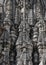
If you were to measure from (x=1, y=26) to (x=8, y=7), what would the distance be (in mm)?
945

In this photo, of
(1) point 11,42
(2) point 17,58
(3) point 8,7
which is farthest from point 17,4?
(2) point 17,58

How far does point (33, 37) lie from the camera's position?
8.53 metres

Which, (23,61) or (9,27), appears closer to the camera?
(23,61)

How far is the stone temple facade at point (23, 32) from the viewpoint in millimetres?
8164

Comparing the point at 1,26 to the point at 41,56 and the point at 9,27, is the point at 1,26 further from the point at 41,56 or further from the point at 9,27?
the point at 41,56

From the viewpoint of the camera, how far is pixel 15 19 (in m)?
8.98

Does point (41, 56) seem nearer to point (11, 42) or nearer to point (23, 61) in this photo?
point (23, 61)

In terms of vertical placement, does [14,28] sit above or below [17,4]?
below

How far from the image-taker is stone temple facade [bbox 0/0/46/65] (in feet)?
26.8

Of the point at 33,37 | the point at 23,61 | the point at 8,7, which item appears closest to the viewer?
the point at 23,61

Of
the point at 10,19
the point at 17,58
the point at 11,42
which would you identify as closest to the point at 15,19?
the point at 10,19

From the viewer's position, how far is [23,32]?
8.53 meters

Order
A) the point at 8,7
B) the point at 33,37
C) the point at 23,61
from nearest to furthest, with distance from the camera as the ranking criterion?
the point at 23,61, the point at 33,37, the point at 8,7

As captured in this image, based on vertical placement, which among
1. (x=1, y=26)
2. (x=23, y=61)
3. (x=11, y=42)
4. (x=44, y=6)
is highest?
(x=44, y=6)
